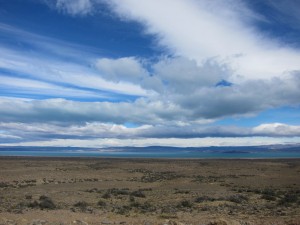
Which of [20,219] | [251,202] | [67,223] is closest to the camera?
[67,223]

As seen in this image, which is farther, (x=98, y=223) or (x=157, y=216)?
(x=157, y=216)

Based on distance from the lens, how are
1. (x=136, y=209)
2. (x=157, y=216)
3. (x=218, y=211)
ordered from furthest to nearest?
(x=136, y=209), (x=218, y=211), (x=157, y=216)

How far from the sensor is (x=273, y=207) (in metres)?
22.2

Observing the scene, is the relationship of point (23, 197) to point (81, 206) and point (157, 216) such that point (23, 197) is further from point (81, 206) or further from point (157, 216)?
point (157, 216)

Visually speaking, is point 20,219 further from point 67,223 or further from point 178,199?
point 178,199

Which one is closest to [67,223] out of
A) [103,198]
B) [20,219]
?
[20,219]

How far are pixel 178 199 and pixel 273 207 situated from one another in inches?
273

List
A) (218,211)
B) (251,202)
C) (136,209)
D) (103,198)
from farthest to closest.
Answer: (103,198) < (251,202) < (136,209) < (218,211)

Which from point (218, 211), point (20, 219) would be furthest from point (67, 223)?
point (218, 211)

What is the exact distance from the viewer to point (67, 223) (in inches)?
612

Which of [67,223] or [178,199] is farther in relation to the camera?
[178,199]

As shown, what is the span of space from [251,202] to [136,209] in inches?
328

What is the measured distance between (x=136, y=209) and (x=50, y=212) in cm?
501

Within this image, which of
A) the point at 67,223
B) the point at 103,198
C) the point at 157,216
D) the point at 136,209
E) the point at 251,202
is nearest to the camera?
the point at 67,223
